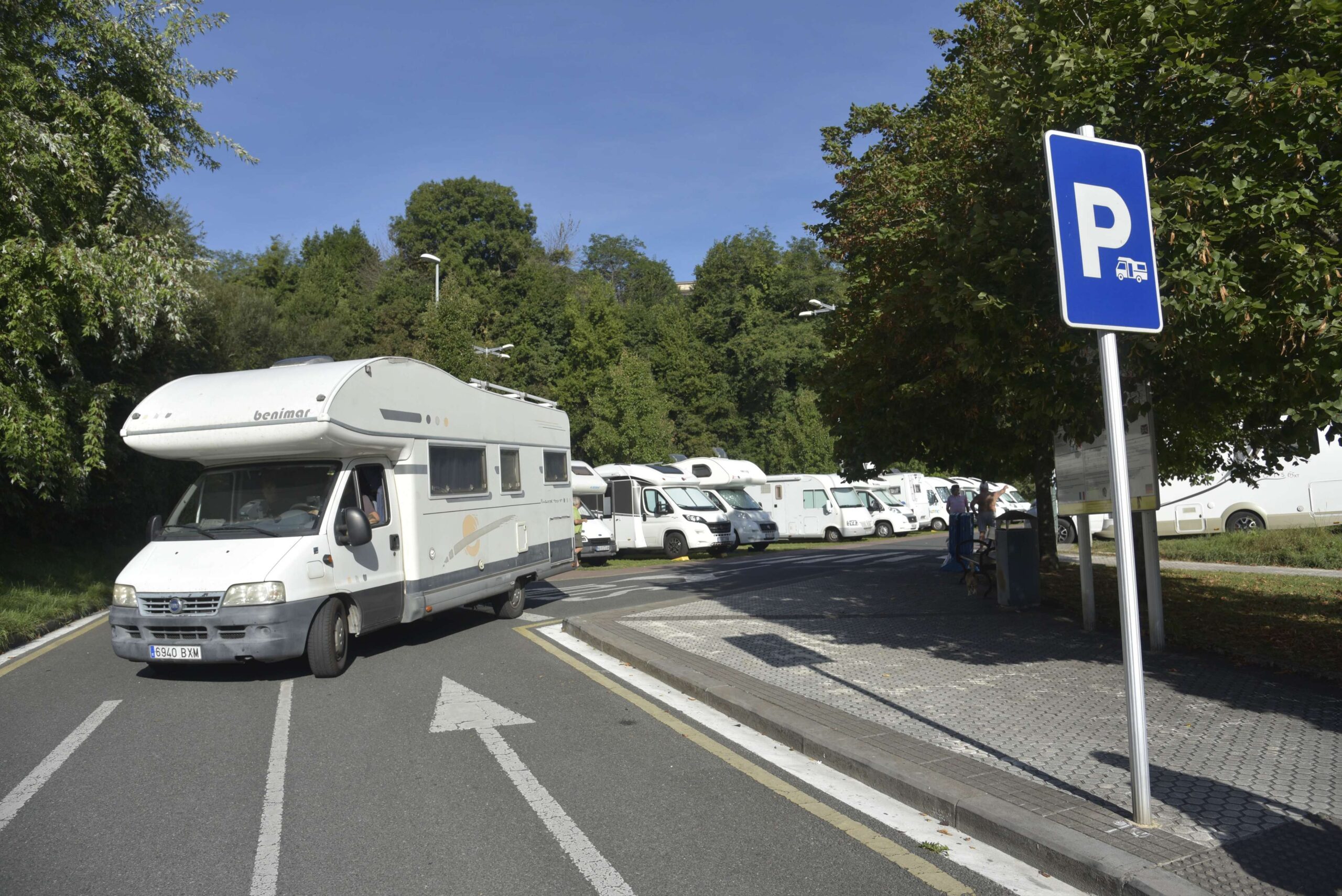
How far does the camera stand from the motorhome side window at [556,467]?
15.0 meters

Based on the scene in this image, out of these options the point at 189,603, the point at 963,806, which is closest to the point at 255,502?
the point at 189,603

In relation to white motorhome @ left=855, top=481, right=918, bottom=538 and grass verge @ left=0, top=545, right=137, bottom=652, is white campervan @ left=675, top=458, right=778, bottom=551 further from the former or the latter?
grass verge @ left=0, top=545, right=137, bottom=652

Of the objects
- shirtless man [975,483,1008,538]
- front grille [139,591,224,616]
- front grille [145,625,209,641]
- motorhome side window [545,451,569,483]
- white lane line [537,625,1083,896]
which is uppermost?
motorhome side window [545,451,569,483]

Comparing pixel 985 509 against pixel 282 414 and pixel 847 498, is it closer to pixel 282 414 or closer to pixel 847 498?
pixel 282 414

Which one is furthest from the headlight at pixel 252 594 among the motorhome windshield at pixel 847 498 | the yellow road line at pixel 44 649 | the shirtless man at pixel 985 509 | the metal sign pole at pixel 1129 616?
the motorhome windshield at pixel 847 498

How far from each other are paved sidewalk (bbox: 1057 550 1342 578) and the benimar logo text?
36.7ft

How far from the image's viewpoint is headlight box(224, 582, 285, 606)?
28.4 feet

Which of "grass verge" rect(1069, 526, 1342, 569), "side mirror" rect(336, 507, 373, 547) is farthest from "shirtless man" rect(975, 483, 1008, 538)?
"side mirror" rect(336, 507, 373, 547)

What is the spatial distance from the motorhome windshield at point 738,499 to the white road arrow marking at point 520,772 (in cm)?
2097

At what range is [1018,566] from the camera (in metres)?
12.1

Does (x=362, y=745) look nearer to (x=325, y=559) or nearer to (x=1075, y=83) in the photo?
(x=325, y=559)

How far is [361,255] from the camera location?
65562mm

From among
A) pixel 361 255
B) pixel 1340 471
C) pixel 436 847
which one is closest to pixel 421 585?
pixel 436 847

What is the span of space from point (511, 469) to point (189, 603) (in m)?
5.35
